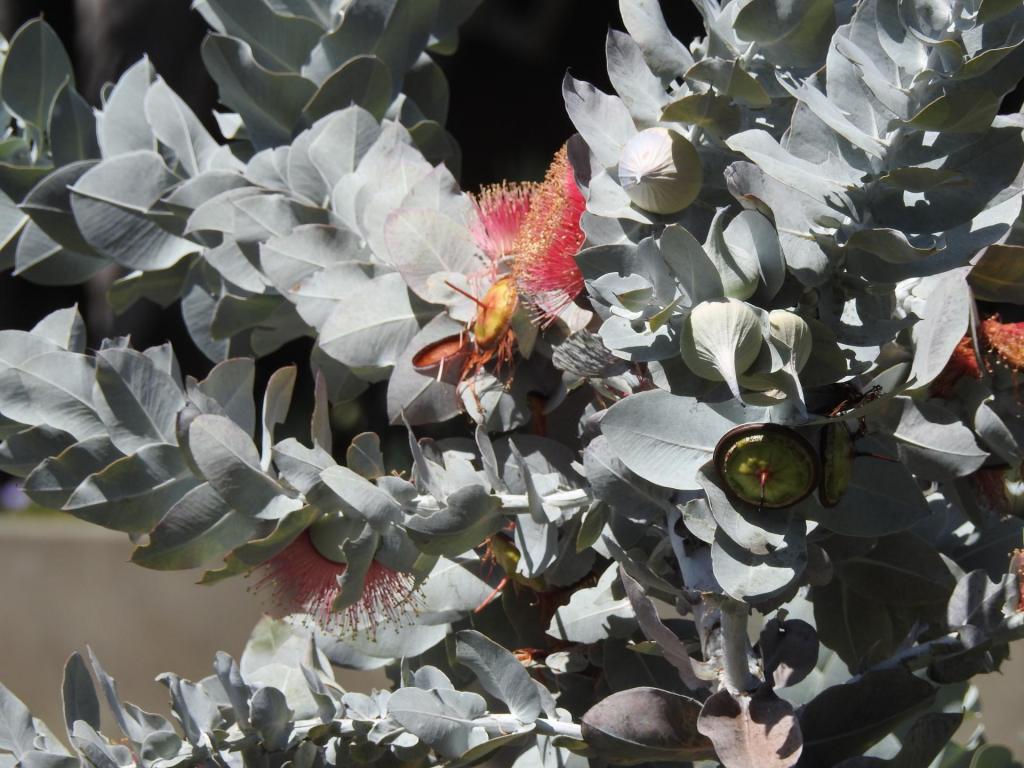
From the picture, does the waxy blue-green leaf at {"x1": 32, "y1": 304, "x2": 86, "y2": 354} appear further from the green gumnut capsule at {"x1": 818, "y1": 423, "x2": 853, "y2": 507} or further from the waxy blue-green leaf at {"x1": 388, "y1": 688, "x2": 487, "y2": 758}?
the green gumnut capsule at {"x1": 818, "y1": 423, "x2": 853, "y2": 507}

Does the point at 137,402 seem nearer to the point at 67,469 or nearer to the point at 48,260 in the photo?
the point at 67,469

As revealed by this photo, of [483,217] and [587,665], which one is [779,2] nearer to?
[483,217]

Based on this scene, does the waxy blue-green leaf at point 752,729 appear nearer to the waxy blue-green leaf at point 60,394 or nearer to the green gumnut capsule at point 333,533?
the green gumnut capsule at point 333,533

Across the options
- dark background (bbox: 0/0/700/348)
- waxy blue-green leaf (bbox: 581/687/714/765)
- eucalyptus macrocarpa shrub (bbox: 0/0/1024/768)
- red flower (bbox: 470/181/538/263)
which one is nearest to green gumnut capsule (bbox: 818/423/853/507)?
eucalyptus macrocarpa shrub (bbox: 0/0/1024/768)

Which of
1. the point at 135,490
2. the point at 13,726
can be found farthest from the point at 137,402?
the point at 13,726

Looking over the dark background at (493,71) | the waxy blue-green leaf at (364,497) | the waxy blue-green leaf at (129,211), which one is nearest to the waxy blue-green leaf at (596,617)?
the waxy blue-green leaf at (364,497)

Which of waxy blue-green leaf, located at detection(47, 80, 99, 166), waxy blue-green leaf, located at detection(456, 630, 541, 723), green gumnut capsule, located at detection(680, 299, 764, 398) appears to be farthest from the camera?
waxy blue-green leaf, located at detection(47, 80, 99, 166)

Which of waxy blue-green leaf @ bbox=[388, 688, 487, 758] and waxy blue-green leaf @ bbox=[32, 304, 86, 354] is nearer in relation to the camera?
waxy blue-green leaf @ bbox=[388, 688, 487, 758]
